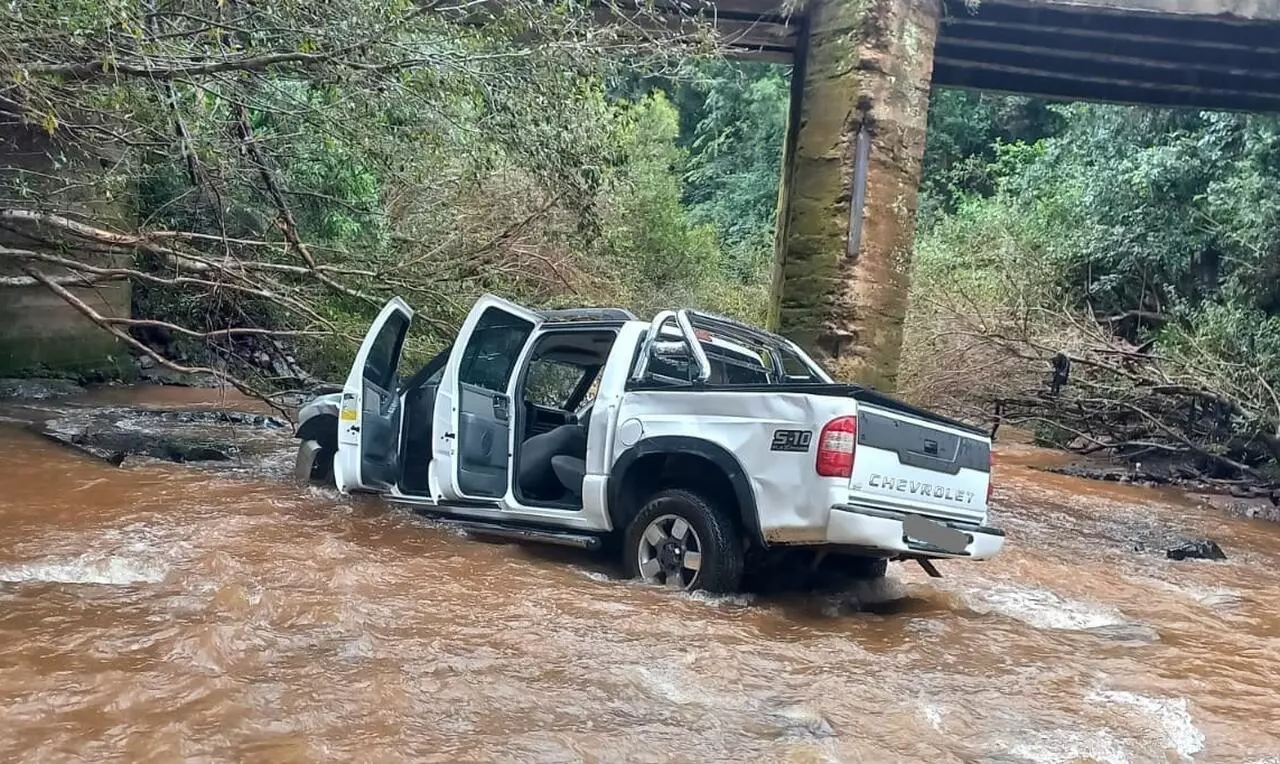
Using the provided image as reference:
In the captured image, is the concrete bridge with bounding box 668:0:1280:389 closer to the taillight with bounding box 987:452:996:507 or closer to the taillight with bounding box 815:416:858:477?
the taillight with bounding box 987:452:996:507

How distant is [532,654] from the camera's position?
4.66 meters

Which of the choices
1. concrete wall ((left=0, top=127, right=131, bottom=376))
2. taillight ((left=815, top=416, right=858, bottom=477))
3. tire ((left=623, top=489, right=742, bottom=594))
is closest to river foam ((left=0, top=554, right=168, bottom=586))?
tire ((left=623, top=489, right=742, bottom=594))

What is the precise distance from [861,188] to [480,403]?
5.35 metres

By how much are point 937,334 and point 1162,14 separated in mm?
5691

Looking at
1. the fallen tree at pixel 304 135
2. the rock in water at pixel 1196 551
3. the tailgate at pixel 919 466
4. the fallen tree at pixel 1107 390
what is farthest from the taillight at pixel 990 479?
the fallen tree at pixel 304 135

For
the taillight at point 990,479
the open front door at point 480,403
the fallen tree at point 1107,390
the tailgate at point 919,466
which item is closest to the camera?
the tailgate at point 919,466

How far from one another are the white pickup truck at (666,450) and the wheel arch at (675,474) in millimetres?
11

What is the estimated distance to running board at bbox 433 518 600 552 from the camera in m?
6.30

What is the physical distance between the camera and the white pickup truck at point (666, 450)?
540cm

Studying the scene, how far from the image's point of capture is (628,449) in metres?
6.03

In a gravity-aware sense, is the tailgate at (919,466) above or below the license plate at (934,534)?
above

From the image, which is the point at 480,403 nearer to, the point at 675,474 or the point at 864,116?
the point at 675,474

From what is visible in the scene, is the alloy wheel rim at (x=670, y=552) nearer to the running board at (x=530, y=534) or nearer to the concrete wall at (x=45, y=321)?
the running board at (x=530, y=534)

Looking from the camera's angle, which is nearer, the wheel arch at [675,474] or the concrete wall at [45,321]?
the wheel arch at [675,474]
